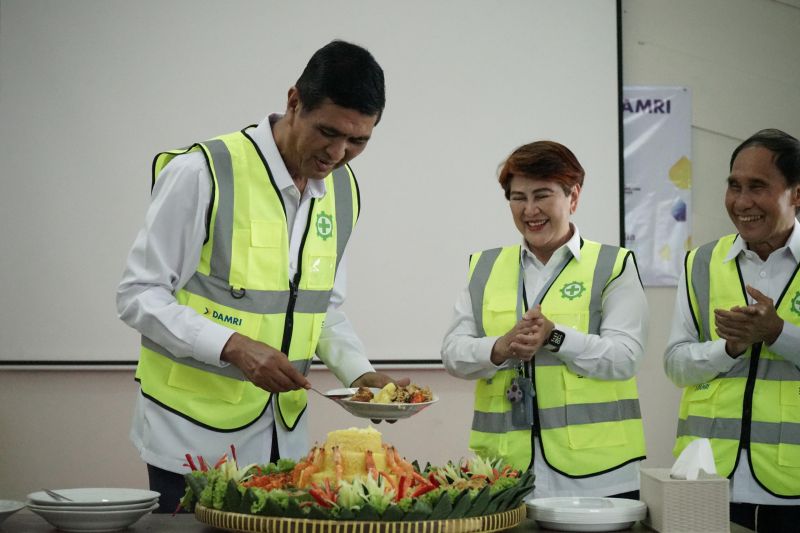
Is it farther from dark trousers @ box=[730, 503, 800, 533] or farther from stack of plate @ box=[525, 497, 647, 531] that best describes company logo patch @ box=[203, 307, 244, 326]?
dark trousers @ box=[730, 503, 800, 533]

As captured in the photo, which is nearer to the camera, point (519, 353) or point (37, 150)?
point (519, 353)

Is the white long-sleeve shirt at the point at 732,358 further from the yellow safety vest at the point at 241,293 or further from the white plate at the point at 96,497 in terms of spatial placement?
the white plate at the point at 96,497

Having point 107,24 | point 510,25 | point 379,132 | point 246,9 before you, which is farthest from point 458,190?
point 107,24

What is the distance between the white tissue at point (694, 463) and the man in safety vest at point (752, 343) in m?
0.91

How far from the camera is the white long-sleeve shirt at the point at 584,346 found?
2654 mm

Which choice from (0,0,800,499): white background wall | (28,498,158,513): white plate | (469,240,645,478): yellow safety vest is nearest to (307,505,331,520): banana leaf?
(28,498,158,513): white plate

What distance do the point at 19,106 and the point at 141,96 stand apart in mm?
516

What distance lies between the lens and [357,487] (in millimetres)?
1572

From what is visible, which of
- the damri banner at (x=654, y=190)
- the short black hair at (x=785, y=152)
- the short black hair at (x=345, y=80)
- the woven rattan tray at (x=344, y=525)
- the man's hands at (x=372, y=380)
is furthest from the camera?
the damri banner at (x=654, y=190)

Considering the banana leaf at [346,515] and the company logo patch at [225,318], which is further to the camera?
the company logo patch at [225,318]

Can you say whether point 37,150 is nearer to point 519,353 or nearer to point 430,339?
point 430,339

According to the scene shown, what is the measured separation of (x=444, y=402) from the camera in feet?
14.3

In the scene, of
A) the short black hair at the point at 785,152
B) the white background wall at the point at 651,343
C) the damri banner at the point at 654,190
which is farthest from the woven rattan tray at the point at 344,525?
the damri banner at the point at 654,190

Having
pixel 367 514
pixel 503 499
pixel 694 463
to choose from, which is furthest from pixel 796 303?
pixel 367 514
